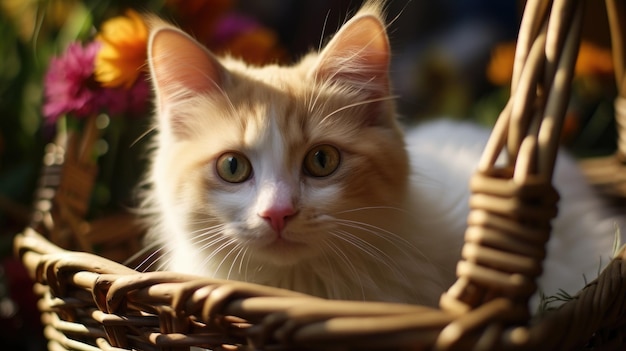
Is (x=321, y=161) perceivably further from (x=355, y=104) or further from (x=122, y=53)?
(x=122, y=53)

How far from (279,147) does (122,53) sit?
0.55m

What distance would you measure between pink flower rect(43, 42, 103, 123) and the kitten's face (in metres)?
0.30

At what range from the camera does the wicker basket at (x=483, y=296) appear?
613 mm

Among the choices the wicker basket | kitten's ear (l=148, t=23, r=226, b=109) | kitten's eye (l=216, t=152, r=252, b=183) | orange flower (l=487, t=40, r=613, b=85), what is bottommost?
the wicker basket

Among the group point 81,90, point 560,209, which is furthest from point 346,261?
point 81,90

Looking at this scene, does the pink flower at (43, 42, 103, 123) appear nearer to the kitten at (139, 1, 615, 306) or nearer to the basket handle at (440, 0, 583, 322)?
the kitten at (139, 1, 615, 306)

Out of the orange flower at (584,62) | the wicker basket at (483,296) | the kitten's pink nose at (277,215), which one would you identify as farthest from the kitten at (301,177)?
the orange flower at (584,62)

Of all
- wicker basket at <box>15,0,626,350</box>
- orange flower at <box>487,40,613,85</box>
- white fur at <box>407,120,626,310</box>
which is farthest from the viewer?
orange flower at <box>487,40,613,85</box>

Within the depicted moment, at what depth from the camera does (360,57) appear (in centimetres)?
105

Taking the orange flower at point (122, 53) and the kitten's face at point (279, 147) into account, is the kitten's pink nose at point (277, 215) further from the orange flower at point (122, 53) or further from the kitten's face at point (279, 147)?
the orange flower at point (122, 53)

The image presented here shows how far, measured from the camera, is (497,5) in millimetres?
2543

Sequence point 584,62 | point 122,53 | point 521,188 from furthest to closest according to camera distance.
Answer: point 584,62 < point 122,53 < point 521,188

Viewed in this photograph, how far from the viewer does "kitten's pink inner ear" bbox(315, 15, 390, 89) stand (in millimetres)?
1011

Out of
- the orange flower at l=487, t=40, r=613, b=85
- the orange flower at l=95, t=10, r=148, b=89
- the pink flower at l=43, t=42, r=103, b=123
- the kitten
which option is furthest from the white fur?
the pink flower at l=43, t=42, r=103, b=123
